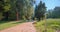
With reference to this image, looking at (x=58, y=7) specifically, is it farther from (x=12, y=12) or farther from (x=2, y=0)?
(x=12, y=12)

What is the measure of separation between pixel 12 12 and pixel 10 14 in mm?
1240

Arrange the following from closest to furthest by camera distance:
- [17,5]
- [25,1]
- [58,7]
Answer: [58,7], [25,1], [17,5]

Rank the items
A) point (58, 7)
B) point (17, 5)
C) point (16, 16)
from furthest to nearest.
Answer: point (16, 16) → point (17, 5) → point (58, 7)

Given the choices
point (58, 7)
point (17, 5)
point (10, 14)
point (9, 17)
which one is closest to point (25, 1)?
point (17, 5)

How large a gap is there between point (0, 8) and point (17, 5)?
29.8 ft

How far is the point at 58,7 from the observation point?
8.09 m

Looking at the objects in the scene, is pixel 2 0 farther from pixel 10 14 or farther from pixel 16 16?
pixel 16 16

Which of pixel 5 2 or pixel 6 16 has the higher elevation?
Answer: pixel 5 2

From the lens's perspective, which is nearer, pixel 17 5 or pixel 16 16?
pixel 17 5

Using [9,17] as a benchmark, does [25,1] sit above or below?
above

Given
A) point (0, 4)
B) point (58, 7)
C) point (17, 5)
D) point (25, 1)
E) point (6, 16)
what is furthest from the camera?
point (6, 16)

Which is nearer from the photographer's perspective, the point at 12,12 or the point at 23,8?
the point at 23,8

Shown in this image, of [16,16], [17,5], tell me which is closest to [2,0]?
[17,5]

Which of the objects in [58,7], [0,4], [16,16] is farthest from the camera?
[16,16]
